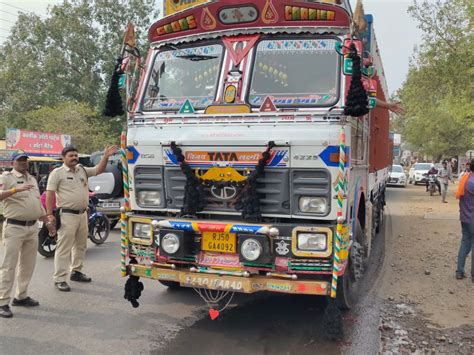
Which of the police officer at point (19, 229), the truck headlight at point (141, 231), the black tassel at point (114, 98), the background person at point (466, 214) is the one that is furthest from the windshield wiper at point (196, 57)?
the background person at point (466, 214)

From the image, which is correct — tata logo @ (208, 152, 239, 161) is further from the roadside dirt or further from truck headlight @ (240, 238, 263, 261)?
the roadside dirt

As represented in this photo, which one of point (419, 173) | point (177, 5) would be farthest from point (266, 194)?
point (419, 173)

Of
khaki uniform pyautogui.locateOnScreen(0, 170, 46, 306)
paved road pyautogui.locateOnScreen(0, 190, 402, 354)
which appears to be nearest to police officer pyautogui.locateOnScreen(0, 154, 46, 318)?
khaki uniform pyautogui.locateOnScreen(0, 170, 46, 306)

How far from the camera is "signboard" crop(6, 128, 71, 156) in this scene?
72.1 feet

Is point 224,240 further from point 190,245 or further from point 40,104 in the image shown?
point 40,104

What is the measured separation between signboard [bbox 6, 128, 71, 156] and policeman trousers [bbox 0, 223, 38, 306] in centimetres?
1743

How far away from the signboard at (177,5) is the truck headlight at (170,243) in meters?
2.44

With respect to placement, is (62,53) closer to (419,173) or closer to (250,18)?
(419,173)

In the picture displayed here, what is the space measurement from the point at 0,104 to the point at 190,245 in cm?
4119

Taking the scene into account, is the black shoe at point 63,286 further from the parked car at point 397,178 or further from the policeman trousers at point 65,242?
the parked car at point 397,178

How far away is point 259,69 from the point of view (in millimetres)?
4691

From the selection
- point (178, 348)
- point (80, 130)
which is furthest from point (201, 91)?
point (80, 130)

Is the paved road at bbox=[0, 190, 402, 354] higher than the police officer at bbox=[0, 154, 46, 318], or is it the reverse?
the police officer at bbox=[0, 154, 46, 318]

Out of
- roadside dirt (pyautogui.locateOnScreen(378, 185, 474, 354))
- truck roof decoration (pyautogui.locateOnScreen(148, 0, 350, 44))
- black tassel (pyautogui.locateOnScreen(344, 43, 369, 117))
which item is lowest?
roadside dirt (pyautogui.locateOnScreen(378, 185, 474, 354))
